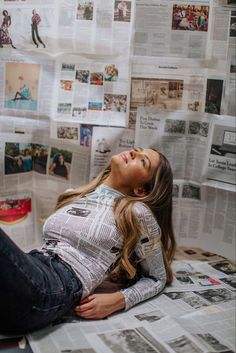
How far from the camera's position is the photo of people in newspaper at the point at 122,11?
56.9 inches

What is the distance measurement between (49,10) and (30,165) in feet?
1.66

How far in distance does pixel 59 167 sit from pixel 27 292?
0.63m

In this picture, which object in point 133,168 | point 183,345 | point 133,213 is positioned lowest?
point 183,345

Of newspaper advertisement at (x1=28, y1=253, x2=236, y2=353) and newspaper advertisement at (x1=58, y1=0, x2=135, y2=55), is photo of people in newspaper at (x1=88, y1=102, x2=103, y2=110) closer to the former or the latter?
newspaper advertisement at (x1=58, y1=0, x2=135, y2=55)

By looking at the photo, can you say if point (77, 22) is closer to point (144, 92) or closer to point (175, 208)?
point (144, 92)

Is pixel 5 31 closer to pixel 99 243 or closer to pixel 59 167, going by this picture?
pixel 59 167

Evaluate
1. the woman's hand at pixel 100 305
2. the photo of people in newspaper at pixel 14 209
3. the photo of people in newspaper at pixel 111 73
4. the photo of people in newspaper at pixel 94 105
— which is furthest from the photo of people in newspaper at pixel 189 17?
the woman's hand at pixel 100 305

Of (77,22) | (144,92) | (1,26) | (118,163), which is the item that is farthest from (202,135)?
(1,26)

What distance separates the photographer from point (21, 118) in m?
1.48

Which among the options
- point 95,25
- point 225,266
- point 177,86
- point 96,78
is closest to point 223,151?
point 177,86

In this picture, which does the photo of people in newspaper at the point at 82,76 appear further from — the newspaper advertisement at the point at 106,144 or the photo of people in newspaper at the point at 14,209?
the photo of people in newspaper at the point at 14,209

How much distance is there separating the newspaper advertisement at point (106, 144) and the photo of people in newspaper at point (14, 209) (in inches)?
9.5

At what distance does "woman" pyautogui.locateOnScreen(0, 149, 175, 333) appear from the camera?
989mm

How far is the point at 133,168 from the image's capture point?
1237 millimetres
